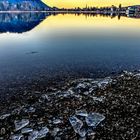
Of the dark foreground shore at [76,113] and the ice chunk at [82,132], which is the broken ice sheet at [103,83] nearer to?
the dark foreground shore at [76,113]

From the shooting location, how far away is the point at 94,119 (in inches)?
792

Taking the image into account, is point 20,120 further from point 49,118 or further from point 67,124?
point 67,124

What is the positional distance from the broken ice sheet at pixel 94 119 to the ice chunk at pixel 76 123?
561mm

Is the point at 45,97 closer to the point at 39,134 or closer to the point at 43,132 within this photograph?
the point at 43,132

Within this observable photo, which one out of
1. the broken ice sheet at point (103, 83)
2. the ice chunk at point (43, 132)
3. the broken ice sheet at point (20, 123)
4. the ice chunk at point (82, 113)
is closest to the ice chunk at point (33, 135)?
the ice chunk at point (43, 132)

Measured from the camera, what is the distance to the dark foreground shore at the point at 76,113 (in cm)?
1870

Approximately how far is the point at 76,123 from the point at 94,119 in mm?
1354

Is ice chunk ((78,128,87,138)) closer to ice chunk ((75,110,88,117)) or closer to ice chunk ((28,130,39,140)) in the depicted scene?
ice chunk ((75,110,88,117))

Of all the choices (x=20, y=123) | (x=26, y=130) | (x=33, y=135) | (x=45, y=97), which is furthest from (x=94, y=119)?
(x=45, y=97)

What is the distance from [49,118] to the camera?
20.9 metres

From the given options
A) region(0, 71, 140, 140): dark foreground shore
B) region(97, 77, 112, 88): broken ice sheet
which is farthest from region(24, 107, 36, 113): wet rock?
region(97, 77, 112, 88): broken ice sheet

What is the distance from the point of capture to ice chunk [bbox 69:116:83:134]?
62.3 feet

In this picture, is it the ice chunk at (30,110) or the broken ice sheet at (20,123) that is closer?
the broken ice sheet at (20,123)

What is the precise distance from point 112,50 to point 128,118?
36.2m
